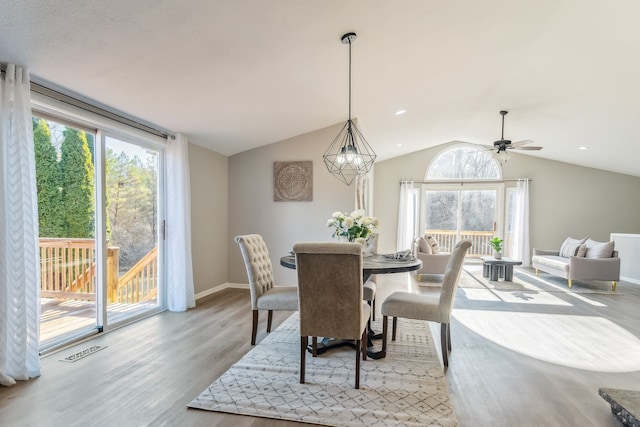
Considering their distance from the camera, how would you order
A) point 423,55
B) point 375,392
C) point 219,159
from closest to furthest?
point 375,392
point 423,55
point 219,159

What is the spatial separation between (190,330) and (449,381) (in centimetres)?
248

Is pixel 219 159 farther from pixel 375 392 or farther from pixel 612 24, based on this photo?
pixel 612 24

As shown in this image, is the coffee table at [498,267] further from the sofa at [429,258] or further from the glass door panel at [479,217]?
the glass door panel at [479,217]

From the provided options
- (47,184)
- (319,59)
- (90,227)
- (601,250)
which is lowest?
(601,250)

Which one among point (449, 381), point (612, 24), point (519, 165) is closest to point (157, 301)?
point (449, 381)

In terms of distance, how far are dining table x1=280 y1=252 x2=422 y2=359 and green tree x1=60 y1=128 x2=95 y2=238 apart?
195 centimetres

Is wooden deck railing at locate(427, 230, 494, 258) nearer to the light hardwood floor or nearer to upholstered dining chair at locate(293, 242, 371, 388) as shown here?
the light hardwood floor

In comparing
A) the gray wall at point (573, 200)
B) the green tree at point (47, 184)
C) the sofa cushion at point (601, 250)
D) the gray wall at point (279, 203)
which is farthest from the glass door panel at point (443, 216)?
the green tree at point (47, 184)

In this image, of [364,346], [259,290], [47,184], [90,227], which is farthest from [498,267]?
[47,184]

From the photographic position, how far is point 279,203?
197 inches

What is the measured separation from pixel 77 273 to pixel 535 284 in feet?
22.1

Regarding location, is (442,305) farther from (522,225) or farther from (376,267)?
(522,225)

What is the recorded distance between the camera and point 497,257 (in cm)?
609

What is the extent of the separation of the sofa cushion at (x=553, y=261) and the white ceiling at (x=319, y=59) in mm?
2307
